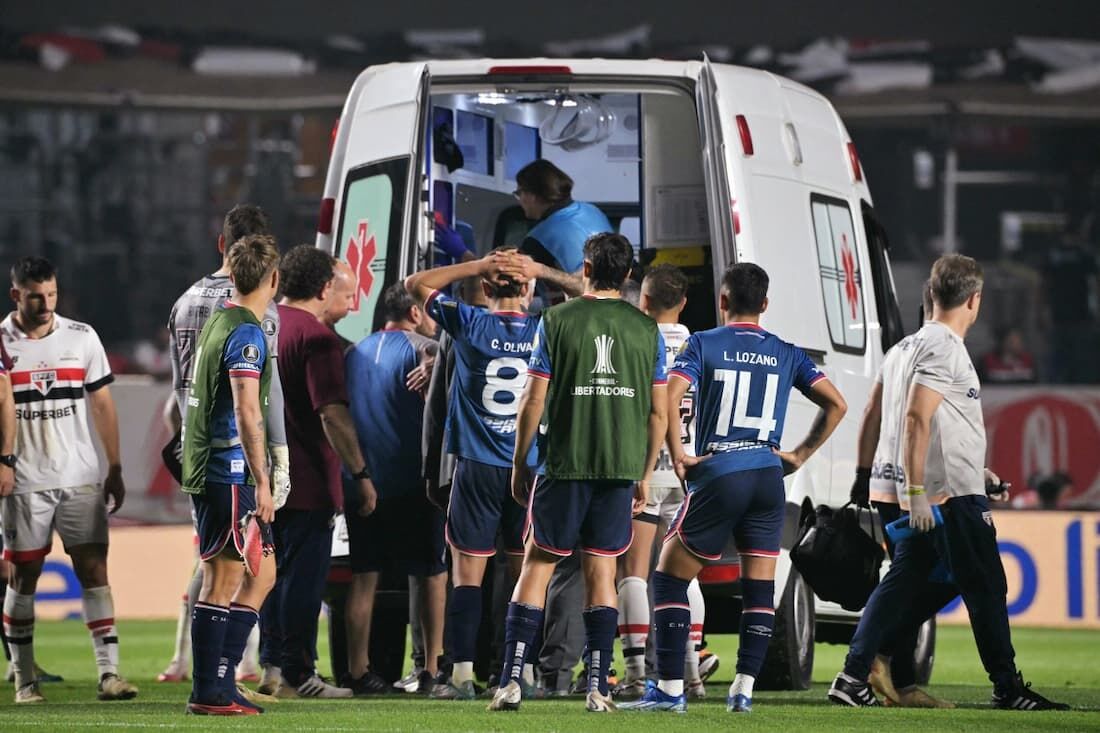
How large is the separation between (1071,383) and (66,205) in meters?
10.8

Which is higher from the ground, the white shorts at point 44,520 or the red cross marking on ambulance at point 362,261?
the red cross marking on ambulance at point 362,261

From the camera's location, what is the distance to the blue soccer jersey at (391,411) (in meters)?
8.29

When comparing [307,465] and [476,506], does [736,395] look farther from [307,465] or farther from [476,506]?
[307,465]

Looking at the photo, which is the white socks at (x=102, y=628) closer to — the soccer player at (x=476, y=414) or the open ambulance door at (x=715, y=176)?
the soccer player at (x=476, y=414)

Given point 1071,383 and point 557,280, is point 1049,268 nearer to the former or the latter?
point 1071,383

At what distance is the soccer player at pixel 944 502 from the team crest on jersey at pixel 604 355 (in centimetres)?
127

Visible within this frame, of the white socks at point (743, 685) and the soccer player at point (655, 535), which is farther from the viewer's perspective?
the soccer player at point (655, 535)

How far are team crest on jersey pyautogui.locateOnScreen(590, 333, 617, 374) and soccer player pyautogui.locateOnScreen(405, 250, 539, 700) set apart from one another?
0.59 m

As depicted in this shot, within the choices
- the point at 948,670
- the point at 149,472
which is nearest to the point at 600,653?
the point at 948,670

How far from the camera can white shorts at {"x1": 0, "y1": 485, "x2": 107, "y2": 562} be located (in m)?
8.12

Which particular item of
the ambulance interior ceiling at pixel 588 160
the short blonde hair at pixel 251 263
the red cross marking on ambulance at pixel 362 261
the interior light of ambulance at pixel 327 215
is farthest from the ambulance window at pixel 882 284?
the short blonde hair at pixel 251 263

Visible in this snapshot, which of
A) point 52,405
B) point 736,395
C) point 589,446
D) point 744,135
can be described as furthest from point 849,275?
point 52,405

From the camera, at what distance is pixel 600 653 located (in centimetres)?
696

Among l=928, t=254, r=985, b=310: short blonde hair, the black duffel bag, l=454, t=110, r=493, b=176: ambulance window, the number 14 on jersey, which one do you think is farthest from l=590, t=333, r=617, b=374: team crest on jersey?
l=454, t=110, r=493, b=176: ambulance window
